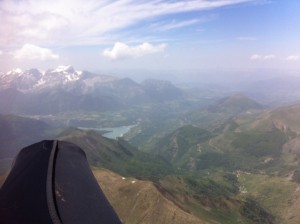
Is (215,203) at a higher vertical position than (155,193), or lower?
lower

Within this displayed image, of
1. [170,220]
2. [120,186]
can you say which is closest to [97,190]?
[170,220]

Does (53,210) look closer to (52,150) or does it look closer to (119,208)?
(52,150)

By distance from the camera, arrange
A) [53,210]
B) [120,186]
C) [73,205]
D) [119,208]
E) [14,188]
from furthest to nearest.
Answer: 1. [120,186]
2. [119,208]
3. [14,188]
4. [73,205]
5. [53,210]

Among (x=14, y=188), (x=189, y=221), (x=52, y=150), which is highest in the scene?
(x=52, y=150)

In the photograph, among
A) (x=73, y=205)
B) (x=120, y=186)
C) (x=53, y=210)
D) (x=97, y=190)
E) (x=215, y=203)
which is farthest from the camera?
(x=215, y=203)

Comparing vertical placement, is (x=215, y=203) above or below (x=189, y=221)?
below

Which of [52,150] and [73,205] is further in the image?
[52,150]

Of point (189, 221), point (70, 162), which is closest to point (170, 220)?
point (189, 221)

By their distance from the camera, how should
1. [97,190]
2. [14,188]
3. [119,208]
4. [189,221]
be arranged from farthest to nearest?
[119,208] → [189,221] → [97,190] → [14,188]

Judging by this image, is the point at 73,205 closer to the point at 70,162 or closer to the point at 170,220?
the point at 70,162
